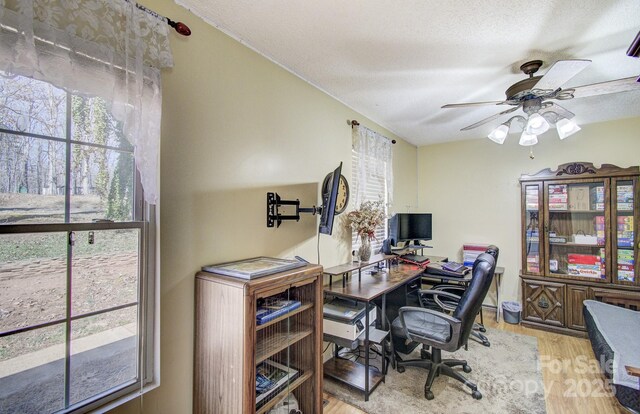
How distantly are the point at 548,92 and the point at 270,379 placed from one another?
2706 mm

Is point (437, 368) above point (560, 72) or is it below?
below

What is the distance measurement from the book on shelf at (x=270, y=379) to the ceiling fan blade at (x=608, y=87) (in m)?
2.66

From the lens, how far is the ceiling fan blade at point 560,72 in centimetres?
160

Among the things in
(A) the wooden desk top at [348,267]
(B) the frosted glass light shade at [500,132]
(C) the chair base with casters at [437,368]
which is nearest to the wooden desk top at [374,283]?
(A) the wooden desk top at [348,267]

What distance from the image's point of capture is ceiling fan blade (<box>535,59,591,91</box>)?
1598 mm

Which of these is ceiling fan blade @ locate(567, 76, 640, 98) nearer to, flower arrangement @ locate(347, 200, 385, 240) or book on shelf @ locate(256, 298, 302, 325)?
flower arrangement @ locate(347, 200, 385, 240)

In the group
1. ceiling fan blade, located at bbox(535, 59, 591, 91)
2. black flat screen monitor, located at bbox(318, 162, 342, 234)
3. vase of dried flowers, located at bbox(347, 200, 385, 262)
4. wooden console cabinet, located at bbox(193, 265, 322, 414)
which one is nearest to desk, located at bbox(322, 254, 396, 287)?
vase of dried flowers, located at bbox(347, 200, 385, 262)

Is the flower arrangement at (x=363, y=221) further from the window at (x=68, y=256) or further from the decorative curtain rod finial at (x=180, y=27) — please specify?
the decorative curtain rod finial at (x=180, y=27)

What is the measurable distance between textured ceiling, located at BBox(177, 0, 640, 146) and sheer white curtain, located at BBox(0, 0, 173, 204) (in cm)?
41

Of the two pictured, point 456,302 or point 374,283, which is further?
point 456,302

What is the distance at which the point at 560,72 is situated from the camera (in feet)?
5.61

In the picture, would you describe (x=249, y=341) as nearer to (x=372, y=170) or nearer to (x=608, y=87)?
(x=372, y=170)

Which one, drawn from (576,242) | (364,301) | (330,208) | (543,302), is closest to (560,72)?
(330,208)

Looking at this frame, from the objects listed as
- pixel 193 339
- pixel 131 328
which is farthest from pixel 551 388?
pixel 131 328
